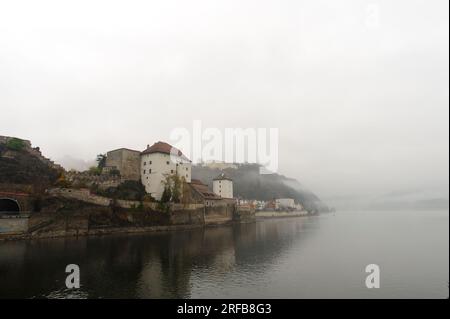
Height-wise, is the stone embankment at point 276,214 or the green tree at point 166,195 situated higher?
the green tree at point 166,195

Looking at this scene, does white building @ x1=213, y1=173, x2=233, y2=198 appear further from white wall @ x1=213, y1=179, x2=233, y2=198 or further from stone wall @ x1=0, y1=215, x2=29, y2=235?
stone wall @ x1=0, y1=215, x2=29, y2=235

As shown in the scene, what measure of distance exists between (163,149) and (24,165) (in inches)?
1053

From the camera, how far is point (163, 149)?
2665 inches

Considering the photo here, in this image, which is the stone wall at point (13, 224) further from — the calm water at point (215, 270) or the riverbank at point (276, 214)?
the riverbank at point (276, 214)

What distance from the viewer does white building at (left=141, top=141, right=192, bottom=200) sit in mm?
65250

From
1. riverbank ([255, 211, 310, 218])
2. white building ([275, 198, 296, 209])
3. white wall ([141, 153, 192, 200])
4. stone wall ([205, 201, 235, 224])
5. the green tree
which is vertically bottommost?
riverbank ([255, 211, 310, 218])

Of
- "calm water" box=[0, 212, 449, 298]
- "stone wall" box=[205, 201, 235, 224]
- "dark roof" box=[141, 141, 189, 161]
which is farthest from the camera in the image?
"stone wall" box=[205, 201, 235, 224]

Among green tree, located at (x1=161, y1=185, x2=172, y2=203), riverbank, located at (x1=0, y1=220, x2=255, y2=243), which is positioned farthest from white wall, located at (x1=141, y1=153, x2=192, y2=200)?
riverbank, located at (x1=0, y1=220, x2=255, y2=243)

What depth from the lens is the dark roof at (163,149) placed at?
66.7 meters

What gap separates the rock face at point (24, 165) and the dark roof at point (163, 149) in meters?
18.4

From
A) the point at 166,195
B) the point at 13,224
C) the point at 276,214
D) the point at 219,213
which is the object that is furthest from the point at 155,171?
the point at 276,214

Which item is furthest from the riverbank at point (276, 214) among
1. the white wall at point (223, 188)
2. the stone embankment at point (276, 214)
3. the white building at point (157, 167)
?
the white building at point (157, 167)
